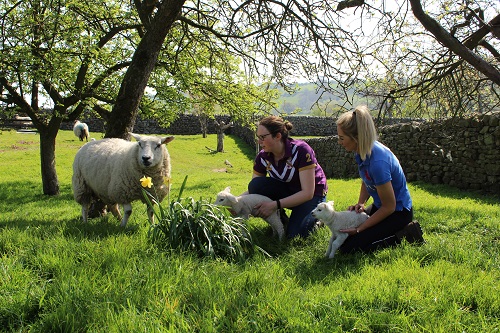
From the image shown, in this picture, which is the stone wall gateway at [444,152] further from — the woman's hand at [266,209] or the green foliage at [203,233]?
the green foliage at [203,233]

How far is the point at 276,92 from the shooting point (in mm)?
9453

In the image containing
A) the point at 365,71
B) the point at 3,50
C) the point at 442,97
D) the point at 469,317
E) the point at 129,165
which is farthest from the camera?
the point at 3,50

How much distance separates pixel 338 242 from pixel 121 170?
117 inches

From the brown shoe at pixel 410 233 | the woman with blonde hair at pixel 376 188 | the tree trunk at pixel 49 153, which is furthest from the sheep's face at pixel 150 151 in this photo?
the tree trunk at pixel 49 153

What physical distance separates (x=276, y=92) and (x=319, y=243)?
5965 millimetres

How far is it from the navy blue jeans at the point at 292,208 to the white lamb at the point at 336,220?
1.69ft

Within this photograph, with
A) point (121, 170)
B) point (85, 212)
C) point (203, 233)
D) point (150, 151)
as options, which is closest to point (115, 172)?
point (121, 170)

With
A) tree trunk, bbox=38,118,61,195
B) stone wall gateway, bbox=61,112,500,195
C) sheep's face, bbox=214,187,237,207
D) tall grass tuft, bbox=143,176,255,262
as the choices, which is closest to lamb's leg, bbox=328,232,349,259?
tall grass tuft, bbox=143,176,255,262

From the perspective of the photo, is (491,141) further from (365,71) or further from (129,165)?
(129,165)

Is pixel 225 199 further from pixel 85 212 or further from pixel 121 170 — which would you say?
pixel 85 212

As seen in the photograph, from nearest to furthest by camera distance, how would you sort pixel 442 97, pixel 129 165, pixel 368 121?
1. pixel 368 121
2. pixel 129 165
3. pixel 442 97

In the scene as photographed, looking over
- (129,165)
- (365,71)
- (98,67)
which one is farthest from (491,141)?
(98,67)

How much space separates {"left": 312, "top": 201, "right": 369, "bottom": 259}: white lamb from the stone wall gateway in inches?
110

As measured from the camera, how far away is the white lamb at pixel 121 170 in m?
4.89
